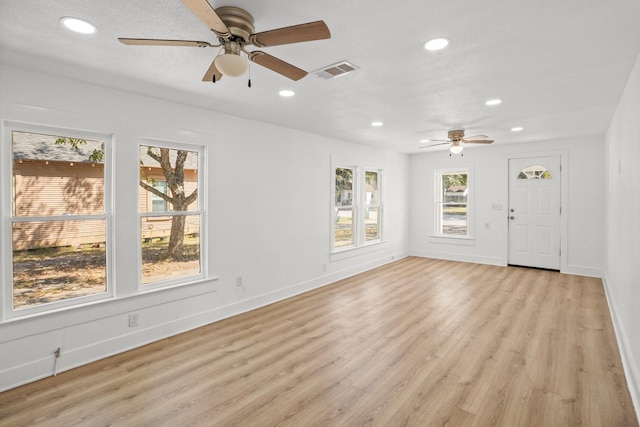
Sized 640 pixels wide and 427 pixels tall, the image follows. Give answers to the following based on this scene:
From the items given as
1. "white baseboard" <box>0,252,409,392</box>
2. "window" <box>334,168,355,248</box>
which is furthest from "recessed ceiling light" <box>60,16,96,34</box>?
"window" <box>334,168,355,248</box>

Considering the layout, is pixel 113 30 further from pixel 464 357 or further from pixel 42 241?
pixel 464 357

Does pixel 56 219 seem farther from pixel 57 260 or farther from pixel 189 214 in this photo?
pixel 189 214

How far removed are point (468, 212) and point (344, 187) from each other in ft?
10.2

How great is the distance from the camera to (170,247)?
3646 millimetres

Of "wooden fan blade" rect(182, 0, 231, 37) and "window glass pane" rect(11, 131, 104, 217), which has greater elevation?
"wooden fan blade" rect(182, 0, 231, 37)

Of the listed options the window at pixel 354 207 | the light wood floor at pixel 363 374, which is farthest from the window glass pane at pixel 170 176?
the window at pixel 354 207

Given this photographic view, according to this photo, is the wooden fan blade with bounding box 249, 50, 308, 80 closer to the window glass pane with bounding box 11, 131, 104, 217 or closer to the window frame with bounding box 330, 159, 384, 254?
the window glass pane with bounding box 11, 131, 104, 217

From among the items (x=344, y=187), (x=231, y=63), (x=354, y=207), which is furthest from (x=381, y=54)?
(x=354, y=207)

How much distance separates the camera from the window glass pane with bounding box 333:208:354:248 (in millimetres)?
5926

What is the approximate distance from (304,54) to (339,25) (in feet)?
1.54

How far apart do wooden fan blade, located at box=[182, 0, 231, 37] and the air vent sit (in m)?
1.08

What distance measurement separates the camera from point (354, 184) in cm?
627

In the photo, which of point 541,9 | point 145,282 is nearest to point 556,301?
point 541,9

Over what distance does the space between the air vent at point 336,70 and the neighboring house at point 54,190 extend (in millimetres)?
2269
